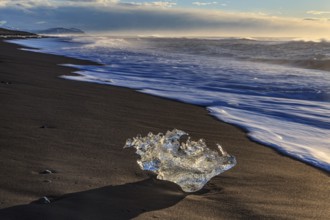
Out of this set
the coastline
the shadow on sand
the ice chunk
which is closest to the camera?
the shadow on sand

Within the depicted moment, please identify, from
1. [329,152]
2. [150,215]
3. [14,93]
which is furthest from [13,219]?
[14,93]

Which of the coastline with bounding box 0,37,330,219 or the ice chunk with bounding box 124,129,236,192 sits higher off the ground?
the ice chunk with bounding box 124,129,236,192

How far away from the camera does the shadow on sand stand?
248 cm

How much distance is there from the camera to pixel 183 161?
3.37 meters

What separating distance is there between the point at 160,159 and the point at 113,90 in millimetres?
5646

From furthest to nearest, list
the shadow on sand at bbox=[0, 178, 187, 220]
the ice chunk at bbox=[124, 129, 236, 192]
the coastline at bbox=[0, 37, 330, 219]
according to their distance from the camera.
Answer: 1. the ice chunk at bbox=[124, 129, 236, 192]
2. the coastline at bbox=[0, 37, 330, 219]
3. the shadow on sand at bbox=[0, 178, 187, 220]

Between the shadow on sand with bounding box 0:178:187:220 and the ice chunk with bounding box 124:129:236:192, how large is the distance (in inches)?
4.1

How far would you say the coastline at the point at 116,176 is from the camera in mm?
2768

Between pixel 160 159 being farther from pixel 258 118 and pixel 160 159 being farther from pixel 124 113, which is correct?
pixel 258 118

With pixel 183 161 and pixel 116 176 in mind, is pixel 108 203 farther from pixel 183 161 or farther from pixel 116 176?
pixel 183 161

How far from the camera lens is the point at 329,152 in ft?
16.6

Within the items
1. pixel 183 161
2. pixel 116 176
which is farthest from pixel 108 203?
pixel 183 161

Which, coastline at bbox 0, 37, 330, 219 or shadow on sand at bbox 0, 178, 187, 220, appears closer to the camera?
shadow on sand at bbox 0, 178, 187, 220

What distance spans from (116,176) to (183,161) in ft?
1.65
